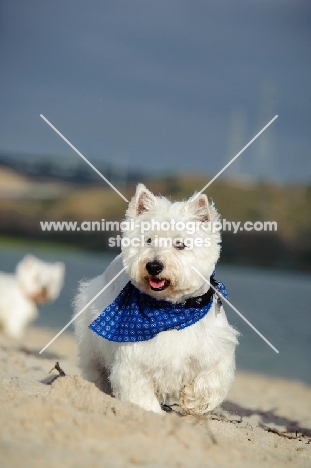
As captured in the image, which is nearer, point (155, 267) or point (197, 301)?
point (155, 267)

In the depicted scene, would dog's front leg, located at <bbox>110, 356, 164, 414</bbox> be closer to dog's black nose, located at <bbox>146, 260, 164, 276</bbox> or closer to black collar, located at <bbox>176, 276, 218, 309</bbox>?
black collar, located at <bbox>176, 276, 218, 309</bbox>

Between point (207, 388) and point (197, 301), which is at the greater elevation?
point (197, 301)

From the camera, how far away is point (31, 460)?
3111mm

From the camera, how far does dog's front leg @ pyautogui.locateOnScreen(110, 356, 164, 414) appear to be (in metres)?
5.10

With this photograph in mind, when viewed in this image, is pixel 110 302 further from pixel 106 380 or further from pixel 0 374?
pixel 0 374

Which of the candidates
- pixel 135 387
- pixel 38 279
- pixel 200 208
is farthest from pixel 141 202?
pixel 38 279

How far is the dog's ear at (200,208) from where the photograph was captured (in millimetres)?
5238

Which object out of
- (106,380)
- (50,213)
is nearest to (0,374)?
(106,380)

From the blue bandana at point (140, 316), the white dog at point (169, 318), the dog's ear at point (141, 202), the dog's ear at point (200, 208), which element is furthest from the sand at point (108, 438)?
the dog's ear at point (200, 208)

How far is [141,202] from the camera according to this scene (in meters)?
5.38

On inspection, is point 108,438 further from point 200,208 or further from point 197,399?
point 200,208

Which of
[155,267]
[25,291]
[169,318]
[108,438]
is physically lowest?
[108,438]

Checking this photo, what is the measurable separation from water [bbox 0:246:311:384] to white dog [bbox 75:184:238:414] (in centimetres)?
180

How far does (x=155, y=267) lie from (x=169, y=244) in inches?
9.0
